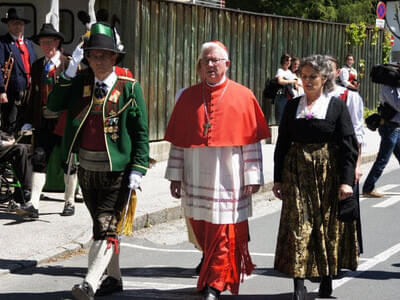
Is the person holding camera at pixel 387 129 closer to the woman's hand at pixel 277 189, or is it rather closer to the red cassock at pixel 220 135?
the red cassock at pixel 220 135

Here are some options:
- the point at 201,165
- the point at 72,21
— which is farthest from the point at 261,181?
the point at 72,21

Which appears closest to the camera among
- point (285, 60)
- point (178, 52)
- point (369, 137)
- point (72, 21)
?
point (72, 21)

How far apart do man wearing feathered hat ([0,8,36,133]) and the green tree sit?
26879mm

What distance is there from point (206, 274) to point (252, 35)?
11.0m

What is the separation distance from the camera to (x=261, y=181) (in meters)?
6.18

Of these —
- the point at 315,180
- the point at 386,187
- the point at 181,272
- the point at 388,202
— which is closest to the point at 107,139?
the point at 315,180

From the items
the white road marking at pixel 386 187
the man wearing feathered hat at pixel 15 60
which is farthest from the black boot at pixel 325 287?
the white road marking at pixel 386 187

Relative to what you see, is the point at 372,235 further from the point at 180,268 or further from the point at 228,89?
the point at 228,89

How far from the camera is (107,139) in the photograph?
243 inches

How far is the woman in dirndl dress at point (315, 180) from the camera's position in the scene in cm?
602

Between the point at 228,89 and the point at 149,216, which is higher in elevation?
the point at 228,89

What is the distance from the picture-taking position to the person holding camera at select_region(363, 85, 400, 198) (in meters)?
11.0

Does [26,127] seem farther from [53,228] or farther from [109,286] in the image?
[109,286]

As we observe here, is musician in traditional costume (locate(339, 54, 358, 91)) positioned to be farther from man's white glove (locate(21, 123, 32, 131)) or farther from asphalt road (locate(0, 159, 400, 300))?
man's white glove (locate(21, 123, 32, 131))
